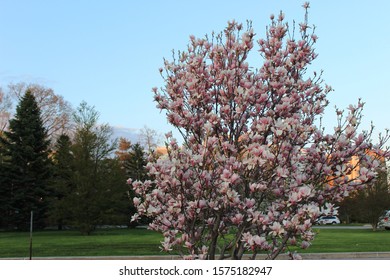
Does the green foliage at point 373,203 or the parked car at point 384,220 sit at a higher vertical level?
the green foliage at point 373,203

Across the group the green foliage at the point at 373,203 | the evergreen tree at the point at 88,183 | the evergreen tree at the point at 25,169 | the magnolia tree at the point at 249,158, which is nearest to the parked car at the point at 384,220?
the green foliage at the point at 373,203

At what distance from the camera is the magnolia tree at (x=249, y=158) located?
5043 mm

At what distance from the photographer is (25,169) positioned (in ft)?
135

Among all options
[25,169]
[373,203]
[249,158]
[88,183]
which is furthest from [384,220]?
[249,158]

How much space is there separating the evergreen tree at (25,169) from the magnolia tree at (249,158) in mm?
37436

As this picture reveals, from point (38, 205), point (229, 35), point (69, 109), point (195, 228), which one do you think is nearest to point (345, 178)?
point (195, 228)

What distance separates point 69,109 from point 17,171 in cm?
1004

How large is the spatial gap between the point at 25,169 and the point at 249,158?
39.5m

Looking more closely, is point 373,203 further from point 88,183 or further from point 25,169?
point 25,169

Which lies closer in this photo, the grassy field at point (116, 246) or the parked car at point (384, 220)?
the grassy field at point (116, 246)

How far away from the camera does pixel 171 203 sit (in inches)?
211

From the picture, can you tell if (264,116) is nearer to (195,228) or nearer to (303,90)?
(303,90)

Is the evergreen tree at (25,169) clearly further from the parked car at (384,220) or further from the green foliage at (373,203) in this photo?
the parked car at (384,220)

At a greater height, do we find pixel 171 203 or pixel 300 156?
pixel 300 156
